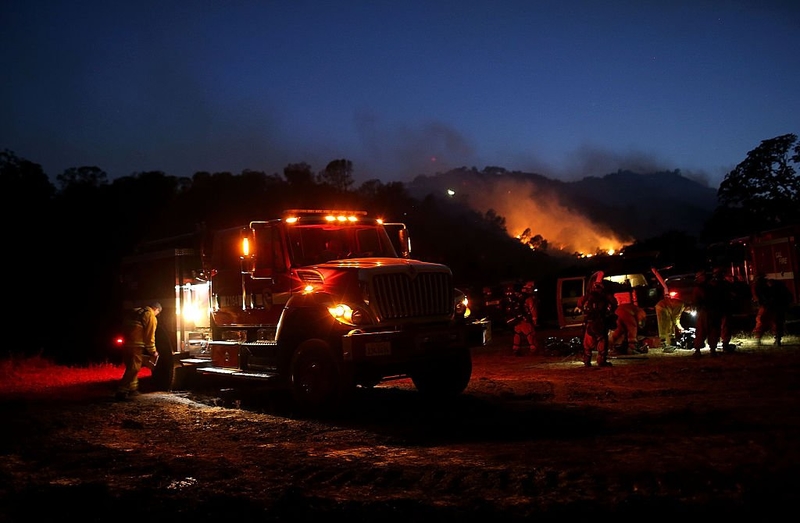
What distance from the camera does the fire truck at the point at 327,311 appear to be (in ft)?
32.4

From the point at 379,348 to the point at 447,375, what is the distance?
6.86 feet

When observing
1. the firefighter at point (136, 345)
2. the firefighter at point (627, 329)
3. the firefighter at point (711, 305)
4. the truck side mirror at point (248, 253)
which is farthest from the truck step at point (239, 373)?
the firefighter at point (711, 305)

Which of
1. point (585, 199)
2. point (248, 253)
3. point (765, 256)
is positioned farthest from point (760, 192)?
point (585, 199)

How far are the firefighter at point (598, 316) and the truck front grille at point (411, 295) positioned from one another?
4185 millimetres

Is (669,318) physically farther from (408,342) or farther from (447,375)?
(408,342)

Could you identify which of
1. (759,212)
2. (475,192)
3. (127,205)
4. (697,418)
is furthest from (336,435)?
(475,192)

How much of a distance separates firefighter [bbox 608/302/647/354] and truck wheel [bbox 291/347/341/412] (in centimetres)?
828

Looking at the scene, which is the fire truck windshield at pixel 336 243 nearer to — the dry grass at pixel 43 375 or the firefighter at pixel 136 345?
the firefighter at pixel 136 345

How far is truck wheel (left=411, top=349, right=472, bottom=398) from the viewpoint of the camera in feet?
36.7

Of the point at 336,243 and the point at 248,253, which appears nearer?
the point at 248,253

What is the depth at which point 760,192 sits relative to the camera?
150 ft

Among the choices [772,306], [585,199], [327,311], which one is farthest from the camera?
[585,199]

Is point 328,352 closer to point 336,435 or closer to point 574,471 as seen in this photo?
point 336,435

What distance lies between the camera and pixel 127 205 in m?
39.4
